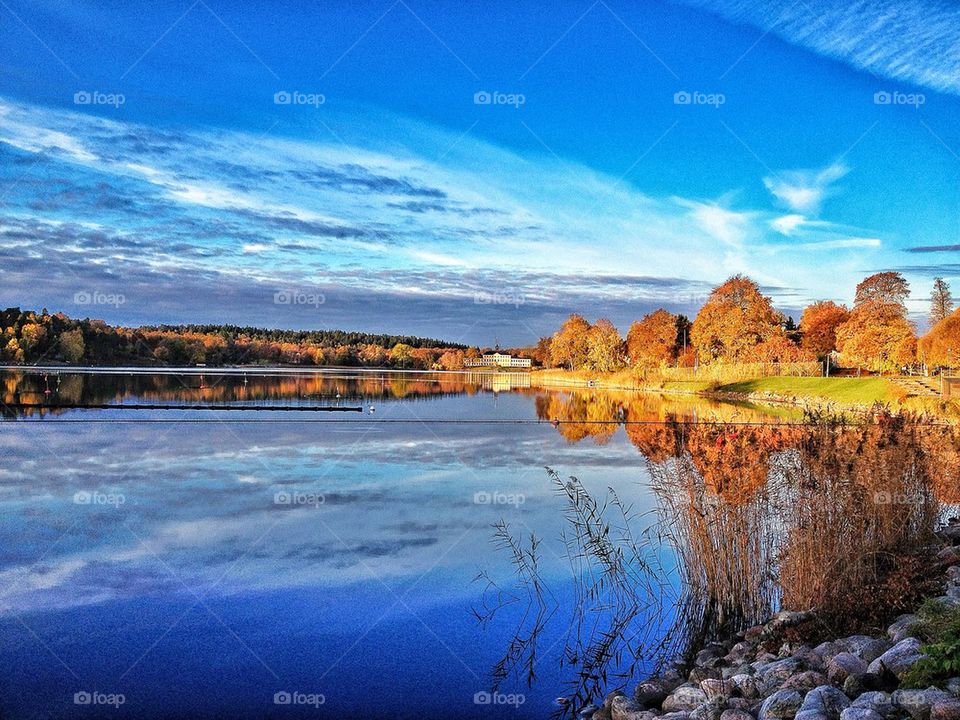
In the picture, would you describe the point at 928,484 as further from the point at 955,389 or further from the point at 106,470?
the point at 955,389

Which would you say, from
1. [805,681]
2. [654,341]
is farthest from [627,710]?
[654,341]

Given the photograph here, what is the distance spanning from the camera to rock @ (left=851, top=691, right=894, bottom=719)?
4.71 metres

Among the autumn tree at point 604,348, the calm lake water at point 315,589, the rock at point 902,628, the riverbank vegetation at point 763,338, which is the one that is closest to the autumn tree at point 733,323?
the riverbank vegetation at point 763,338

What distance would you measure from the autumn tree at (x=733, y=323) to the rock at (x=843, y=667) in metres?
60.6

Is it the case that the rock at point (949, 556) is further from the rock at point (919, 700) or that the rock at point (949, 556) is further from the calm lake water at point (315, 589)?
the rock at point (919, 700)

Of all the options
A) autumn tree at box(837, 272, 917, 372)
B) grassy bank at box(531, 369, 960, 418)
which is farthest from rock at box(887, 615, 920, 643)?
autumn tree at box(837, 272, 917, 372)

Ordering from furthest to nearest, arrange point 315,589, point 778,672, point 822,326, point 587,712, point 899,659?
point 822,326 → point 315,589 → point 587,712 → point 778,672 → point 899,659

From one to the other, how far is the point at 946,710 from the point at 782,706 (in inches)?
45.0

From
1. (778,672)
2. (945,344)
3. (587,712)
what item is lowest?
(587,712)

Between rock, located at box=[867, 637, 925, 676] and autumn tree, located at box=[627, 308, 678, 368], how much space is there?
75.5m

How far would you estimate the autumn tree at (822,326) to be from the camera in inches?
3182

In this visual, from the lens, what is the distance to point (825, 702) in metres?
5.04

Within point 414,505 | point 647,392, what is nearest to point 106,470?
point 414,505

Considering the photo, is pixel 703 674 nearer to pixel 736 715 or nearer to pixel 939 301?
pixel 736 715
